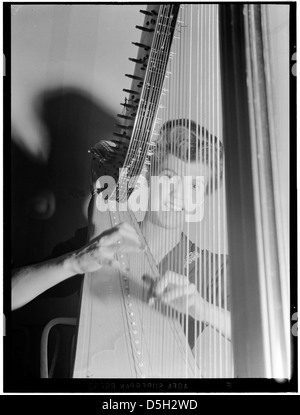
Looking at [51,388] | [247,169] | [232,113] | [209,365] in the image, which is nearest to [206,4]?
[232,113]

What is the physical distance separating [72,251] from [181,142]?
341 millimetres

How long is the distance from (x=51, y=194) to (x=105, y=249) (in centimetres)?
18

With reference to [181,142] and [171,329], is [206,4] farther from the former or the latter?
[171,329]

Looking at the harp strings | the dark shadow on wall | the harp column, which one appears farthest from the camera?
the dark shadow on wall

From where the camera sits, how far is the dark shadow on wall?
118cm

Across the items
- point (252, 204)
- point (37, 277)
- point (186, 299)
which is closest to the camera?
point (252, 204)

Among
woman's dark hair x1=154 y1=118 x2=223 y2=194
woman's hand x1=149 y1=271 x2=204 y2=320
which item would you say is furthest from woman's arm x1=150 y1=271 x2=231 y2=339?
woman's dark hair x1=154 y1=118 x2=223 y2=194

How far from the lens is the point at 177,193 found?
114cm

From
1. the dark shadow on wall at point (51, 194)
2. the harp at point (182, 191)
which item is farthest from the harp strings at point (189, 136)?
the dark shadow on wall at point (51, 194)

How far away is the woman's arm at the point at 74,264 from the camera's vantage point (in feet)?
3.75

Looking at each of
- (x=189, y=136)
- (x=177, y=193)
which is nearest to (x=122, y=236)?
(x=177, y=193)

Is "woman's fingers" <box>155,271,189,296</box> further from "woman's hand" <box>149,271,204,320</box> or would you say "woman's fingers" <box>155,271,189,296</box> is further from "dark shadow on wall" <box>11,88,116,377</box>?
"dark shadow on wall" <box>11,88,116,377</box>

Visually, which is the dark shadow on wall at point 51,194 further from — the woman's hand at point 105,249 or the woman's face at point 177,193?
the woman's face at point 177,193

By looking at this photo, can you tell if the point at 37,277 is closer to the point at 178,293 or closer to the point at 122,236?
the point at 122,236
